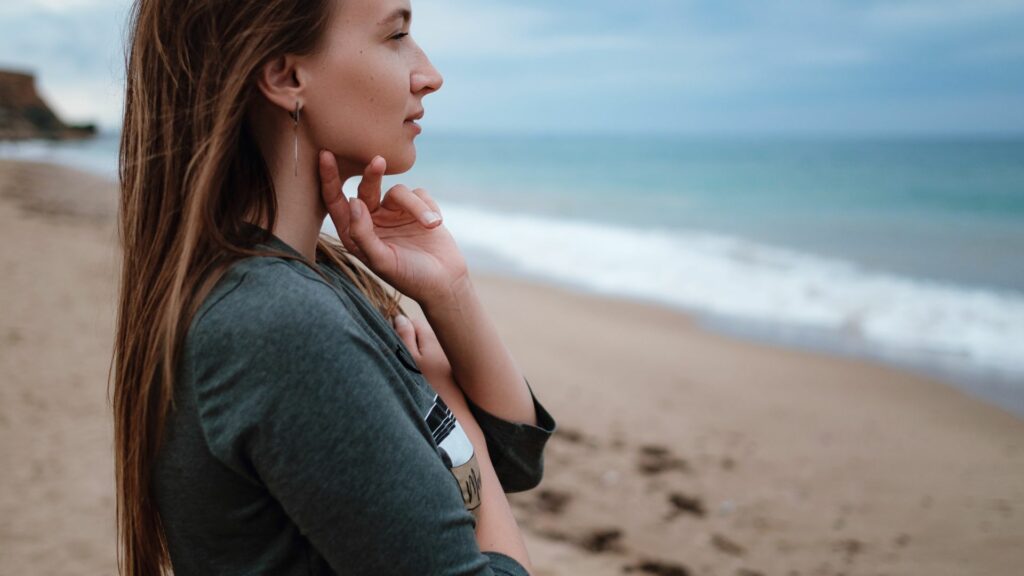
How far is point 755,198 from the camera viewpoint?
28.8 meters

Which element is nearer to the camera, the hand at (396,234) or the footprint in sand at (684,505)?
the hand at (396,234)

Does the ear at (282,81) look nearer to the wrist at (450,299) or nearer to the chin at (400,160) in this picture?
the chin at (400,160)

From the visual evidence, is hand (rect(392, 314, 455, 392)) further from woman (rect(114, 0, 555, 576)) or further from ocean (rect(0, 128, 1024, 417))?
ocean (rect(0, 128, 1024, 417))

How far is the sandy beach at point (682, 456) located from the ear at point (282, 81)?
7.66 ft

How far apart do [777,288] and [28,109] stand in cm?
6028

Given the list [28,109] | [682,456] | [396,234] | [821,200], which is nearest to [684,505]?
[682,456]

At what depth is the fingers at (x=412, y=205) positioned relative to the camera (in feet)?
5.25

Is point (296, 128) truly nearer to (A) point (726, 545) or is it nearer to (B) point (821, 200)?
(A) point (726, 545)

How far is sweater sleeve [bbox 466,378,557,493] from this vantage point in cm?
166

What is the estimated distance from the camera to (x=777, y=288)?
477 inches

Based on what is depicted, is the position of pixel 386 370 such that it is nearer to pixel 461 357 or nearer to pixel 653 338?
pixel 461 357

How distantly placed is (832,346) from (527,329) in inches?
138

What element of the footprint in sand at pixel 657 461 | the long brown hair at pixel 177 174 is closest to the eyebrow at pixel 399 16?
the long brown hair at pixel 177 174

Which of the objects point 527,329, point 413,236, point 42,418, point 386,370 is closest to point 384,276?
point 413,236
